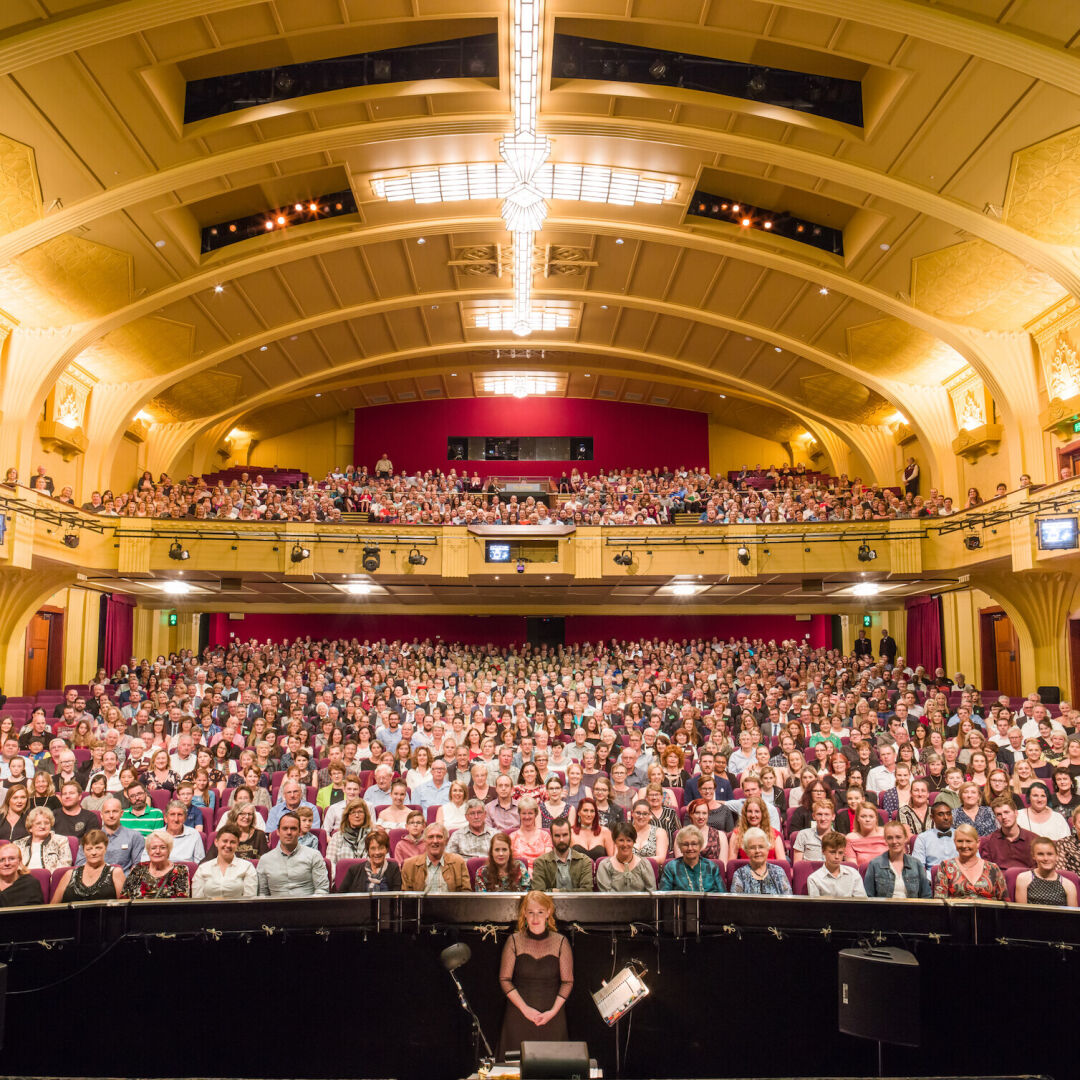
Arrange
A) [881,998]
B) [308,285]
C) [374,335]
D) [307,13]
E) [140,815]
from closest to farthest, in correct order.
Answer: [881,998], [140,815], [307,13], [308,285], [374,335]

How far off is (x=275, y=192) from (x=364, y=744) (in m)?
10.2

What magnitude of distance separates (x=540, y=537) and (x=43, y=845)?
12604 mm

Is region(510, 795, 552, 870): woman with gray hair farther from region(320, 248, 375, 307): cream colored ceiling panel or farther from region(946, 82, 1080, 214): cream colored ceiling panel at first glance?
region(320, 248, 375, 307): cream colored ceiling panel

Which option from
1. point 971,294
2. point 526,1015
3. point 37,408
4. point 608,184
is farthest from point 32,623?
point 971,294

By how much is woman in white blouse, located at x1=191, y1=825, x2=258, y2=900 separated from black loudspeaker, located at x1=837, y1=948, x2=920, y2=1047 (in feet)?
10.5

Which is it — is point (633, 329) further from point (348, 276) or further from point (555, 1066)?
point (555, 1066)

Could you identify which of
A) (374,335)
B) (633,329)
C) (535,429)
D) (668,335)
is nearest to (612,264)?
(633,329)

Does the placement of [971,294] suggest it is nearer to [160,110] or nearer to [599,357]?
[599,357]

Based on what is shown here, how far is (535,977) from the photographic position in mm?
3957

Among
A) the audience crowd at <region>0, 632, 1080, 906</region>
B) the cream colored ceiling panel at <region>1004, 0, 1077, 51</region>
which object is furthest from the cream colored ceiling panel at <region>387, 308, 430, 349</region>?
the cream colored ceiling panel at <region>1004, 0, 1077, 51</region>

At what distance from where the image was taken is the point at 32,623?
1720 cm

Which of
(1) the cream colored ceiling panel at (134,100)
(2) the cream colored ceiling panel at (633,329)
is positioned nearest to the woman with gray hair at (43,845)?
(1) the cream colored ceiling panel at (134,100)

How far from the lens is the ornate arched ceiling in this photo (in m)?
10.1

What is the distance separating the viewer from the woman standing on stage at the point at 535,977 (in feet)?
12.8
